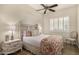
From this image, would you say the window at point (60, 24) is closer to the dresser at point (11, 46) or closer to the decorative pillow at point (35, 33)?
the decorative pillow at point (35, 33)

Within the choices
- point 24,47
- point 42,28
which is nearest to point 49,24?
point 42,28

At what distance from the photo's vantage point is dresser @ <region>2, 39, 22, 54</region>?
Result: 1.50m

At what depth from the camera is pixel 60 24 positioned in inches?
61.1

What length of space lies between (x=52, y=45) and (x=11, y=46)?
66 cm

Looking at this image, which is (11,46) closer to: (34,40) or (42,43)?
(34,40)

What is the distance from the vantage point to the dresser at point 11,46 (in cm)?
150

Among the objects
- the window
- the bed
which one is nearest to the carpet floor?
the bed

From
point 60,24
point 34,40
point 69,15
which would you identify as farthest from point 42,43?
point 69,15

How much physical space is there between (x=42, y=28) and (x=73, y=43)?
0.55 metres

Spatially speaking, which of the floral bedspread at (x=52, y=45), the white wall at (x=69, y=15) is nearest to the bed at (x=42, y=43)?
the floral bedspread at (x=52, y=45)

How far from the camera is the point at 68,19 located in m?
1.53

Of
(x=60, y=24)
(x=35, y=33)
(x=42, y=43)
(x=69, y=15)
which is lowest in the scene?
(x=42, y=43)

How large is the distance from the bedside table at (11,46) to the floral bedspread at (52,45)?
1.23 feet

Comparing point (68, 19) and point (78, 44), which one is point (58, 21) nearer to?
point (68, 19)
